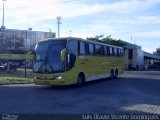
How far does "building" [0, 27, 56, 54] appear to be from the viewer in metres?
94.3

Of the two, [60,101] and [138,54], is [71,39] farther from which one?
[138,54]

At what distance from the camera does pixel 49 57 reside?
2138 centimetres

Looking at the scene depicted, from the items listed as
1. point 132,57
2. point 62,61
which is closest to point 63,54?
point 62,61

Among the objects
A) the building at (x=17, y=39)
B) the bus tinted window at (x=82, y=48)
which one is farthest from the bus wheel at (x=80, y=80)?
the building at (x=17, y=39)

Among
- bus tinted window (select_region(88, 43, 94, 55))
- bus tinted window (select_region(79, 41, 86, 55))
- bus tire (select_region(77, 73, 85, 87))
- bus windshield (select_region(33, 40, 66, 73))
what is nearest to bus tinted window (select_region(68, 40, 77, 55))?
bus windshield (select_region(33, 40, 66, 73))

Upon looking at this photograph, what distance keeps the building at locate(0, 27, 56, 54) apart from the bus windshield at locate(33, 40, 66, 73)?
230ft

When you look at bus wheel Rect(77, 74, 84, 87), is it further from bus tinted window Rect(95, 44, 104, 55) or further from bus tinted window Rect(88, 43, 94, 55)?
bus tinted window Rect(95, 44, 104, 55)

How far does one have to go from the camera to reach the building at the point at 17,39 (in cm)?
9427

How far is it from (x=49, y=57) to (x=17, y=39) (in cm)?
7956

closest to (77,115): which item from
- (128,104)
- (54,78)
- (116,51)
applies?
(128,104)

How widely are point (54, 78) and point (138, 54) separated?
185ft

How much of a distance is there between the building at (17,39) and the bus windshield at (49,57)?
70.0m

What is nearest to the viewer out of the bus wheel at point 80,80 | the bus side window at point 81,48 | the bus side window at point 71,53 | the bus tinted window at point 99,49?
the bus side window at point 71,53

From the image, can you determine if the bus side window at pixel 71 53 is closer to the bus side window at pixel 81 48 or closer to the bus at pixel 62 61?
the bus at pixel 62 61
